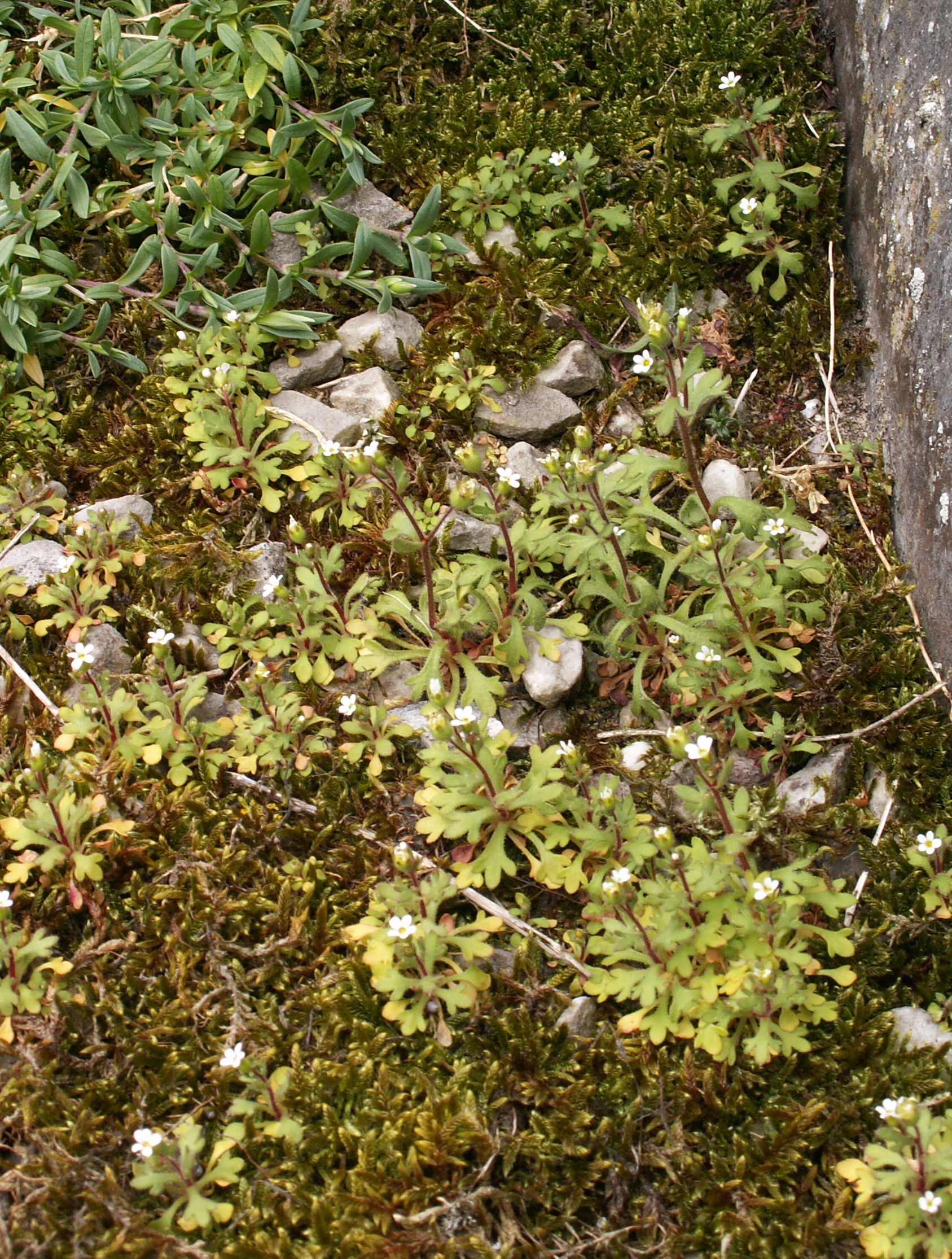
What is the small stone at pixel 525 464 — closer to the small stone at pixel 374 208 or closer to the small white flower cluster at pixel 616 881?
the small stone at pixel 374 208

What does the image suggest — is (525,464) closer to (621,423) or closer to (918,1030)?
(621,423)

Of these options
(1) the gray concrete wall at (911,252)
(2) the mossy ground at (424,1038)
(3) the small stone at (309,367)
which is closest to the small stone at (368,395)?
(3) the small stone at (309,367)

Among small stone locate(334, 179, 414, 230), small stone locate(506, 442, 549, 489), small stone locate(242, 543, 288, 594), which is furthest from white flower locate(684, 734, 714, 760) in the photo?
small stone locate(334, 179, 414, 230)

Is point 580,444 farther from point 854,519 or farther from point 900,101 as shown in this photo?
point 900,101

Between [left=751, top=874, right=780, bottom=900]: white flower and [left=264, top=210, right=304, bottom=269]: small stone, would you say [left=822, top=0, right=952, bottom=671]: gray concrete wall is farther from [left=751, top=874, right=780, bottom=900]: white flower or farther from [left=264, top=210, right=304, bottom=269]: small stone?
[left=264, top=210, right=304, bottom=269]: small stone

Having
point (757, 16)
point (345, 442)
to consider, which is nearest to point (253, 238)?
point (345, 442)

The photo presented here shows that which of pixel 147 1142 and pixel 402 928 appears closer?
pixel 147 1142

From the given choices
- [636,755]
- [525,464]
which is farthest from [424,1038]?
[525,464]
